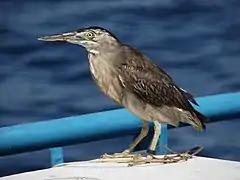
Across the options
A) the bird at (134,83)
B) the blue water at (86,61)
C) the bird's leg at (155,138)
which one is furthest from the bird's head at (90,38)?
the blue water at (86,61)

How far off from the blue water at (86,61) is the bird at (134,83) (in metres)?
2.89

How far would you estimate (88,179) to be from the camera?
2.88 metres

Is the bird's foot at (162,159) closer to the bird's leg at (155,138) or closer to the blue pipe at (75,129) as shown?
the bird's leg at (155,138)

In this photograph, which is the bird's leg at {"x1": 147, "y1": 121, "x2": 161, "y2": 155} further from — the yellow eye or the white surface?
the yellow eye

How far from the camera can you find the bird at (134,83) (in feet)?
10.2

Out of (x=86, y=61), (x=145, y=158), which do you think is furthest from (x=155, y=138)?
(x=86, y=61)

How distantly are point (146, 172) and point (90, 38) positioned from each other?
430mm

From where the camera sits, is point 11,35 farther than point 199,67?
Yes

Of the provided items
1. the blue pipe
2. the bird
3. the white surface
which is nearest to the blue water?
the blue pipe

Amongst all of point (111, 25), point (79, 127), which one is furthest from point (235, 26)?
point (79, 127)

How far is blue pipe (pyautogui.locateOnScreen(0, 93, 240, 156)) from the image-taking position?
131 inches

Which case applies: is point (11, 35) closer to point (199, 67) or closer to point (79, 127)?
point (199, 67)

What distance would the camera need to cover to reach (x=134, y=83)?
127 inches

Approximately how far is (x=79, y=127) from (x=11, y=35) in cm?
518
